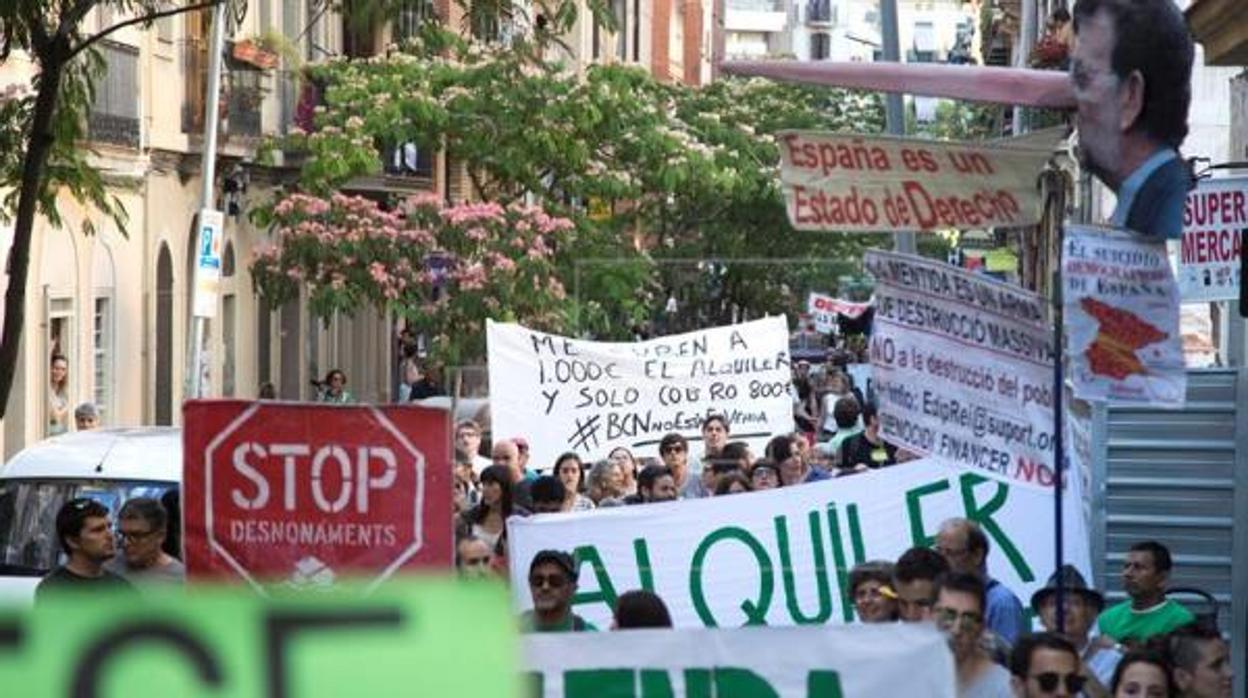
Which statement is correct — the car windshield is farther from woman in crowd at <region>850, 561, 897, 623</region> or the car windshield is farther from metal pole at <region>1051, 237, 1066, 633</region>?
metal pole at <region>1051, 237, 1066, 633</region>

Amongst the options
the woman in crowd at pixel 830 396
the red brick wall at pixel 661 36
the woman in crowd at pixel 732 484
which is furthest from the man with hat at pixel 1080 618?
the red brick wall at pixel 661 36

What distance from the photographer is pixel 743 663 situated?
688 centimetres

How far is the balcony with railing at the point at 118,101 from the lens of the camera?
3231 centimetres

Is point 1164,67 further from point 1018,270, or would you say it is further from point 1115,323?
point 1018,270

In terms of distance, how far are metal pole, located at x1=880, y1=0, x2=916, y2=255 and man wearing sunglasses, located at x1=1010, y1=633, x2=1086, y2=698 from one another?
15.1 meters

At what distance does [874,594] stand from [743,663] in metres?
3.19

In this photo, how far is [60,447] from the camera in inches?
587

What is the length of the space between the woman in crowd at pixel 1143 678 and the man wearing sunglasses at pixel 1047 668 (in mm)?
276

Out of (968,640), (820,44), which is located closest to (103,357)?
(968,640)

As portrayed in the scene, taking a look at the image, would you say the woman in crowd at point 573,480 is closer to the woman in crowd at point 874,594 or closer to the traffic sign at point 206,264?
the woman in crowd at point 874,594

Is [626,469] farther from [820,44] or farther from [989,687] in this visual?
[820,44]

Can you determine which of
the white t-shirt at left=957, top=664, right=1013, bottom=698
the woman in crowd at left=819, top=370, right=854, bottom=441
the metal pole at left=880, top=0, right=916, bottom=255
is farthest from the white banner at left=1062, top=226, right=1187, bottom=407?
the woman in crowd at left=819, top=370, right=854, bottom=441

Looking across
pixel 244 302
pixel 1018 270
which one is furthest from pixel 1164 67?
pixel 1018 270

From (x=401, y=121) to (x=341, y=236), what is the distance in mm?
1941
